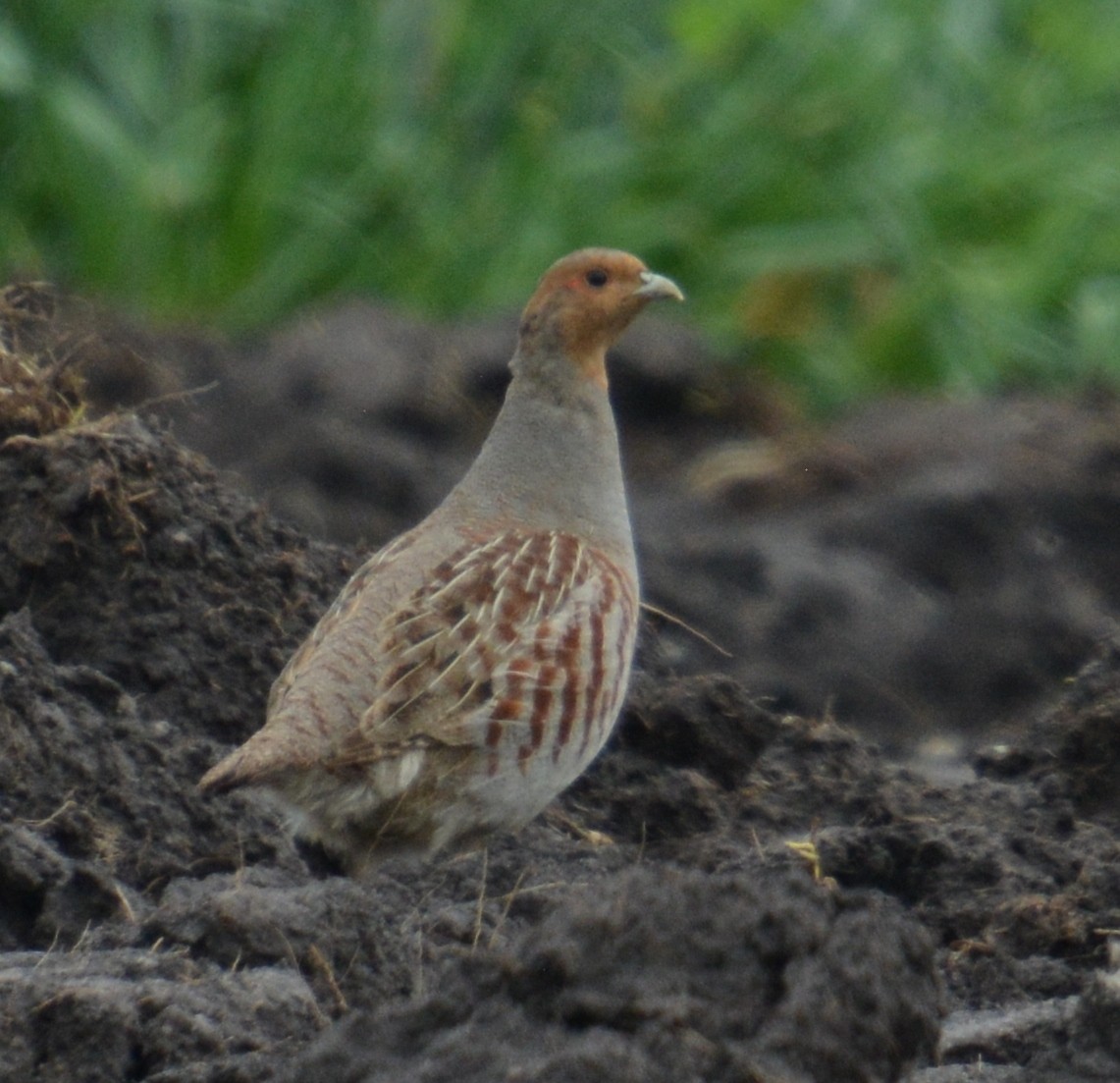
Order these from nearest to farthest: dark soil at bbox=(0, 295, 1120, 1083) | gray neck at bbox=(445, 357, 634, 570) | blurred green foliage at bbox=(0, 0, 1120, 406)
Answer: dark soil at bbox=(0, 295, 1120, 1083), gray neck at bbox=(445, 357, 634, 570), blurred green foliage at bbox=(0, 0, 1120, 406)

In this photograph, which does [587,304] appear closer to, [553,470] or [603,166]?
[553,470]

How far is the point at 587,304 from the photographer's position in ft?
16.9

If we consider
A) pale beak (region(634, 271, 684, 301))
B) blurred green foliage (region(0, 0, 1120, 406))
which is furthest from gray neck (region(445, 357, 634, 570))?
blurred green foliage (region(0, 0, 1120, 406))

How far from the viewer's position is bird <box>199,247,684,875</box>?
14.1ft

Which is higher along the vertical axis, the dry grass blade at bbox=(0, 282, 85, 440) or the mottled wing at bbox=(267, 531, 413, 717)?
the dry grass blade at bbox=(0, 282, 85, 440)

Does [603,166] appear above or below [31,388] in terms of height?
above

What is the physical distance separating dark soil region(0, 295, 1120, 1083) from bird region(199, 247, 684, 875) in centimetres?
13

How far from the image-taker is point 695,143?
1127cm

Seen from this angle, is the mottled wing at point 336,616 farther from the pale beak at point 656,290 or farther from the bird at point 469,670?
the pale beak at point 656,290

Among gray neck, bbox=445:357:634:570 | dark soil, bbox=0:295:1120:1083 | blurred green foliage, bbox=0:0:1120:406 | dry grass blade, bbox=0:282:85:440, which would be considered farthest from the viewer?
blurred green foliage, bbox=0:0:1120:406

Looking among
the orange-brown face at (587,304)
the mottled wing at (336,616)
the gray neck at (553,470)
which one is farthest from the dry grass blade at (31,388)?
the orange-brown face at (587,304)

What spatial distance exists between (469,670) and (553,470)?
0.61 metres

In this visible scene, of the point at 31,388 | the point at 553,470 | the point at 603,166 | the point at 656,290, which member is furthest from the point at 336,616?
the point at 603,166

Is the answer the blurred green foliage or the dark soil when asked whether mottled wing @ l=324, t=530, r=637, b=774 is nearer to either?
the dark soil
